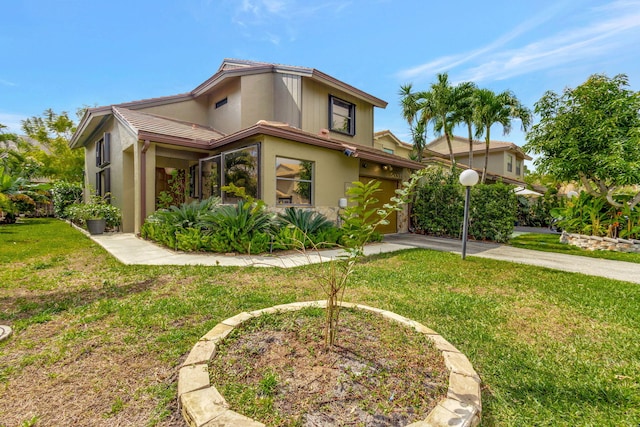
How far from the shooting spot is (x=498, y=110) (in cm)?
1452

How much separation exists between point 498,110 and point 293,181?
12.1 meters

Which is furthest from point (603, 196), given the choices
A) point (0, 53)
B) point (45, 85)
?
point (45, 85)

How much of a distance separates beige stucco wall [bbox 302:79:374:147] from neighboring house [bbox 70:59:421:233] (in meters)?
0.04

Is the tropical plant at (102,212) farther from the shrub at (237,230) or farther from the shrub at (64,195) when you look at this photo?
the shrub at (64,195)

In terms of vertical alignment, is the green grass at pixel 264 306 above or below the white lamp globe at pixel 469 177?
below

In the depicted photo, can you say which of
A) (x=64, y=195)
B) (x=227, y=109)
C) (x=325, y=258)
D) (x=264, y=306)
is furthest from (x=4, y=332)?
(x=64, y=195)

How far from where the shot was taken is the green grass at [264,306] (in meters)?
1.91

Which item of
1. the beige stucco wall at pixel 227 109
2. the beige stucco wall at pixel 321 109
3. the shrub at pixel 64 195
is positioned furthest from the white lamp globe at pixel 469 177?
the shrub at pixel 64 195

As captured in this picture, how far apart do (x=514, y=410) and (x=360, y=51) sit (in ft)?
34.3

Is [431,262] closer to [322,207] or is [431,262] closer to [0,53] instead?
→ [322,207]

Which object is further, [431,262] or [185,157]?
[185,157]

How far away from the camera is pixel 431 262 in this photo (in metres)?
6.40

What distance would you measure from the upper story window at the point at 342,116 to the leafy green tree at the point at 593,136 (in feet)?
21.6

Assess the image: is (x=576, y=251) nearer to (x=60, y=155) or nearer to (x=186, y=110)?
(x=186, y=110)
